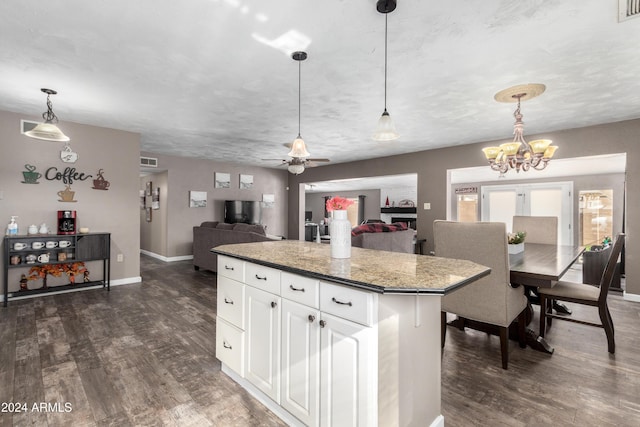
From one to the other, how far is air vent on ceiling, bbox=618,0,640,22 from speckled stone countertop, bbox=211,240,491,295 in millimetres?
1812

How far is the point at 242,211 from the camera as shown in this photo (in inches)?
308

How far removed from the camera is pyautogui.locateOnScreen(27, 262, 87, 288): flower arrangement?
13.3ft

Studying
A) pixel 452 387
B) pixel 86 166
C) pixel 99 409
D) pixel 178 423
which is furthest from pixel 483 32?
pixel 86 166

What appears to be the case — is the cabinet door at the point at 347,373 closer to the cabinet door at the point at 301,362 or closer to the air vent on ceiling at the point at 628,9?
the cabinet door at the point at 301,362

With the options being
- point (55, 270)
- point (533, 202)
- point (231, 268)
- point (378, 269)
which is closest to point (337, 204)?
point (378, 269)

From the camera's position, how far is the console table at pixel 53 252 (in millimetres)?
3773

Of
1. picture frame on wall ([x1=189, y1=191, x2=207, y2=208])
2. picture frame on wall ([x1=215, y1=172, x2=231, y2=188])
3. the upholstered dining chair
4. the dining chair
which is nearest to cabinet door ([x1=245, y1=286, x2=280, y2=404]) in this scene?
the upholstered dining chair

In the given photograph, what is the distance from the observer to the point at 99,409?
1.80 metres

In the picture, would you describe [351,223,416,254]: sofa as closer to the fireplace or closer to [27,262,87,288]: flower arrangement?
[27,262,87,288]: flower arrangement

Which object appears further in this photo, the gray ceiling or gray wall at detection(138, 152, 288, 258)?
gray wall at detection(138, 152, 288, 258)

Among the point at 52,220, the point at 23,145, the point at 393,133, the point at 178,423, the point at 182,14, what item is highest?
the point at 182,14

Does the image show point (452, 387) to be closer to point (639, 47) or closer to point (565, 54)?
point (565, 54)

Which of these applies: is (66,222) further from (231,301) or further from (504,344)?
(504,344)

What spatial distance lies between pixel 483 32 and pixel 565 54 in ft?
2.78
